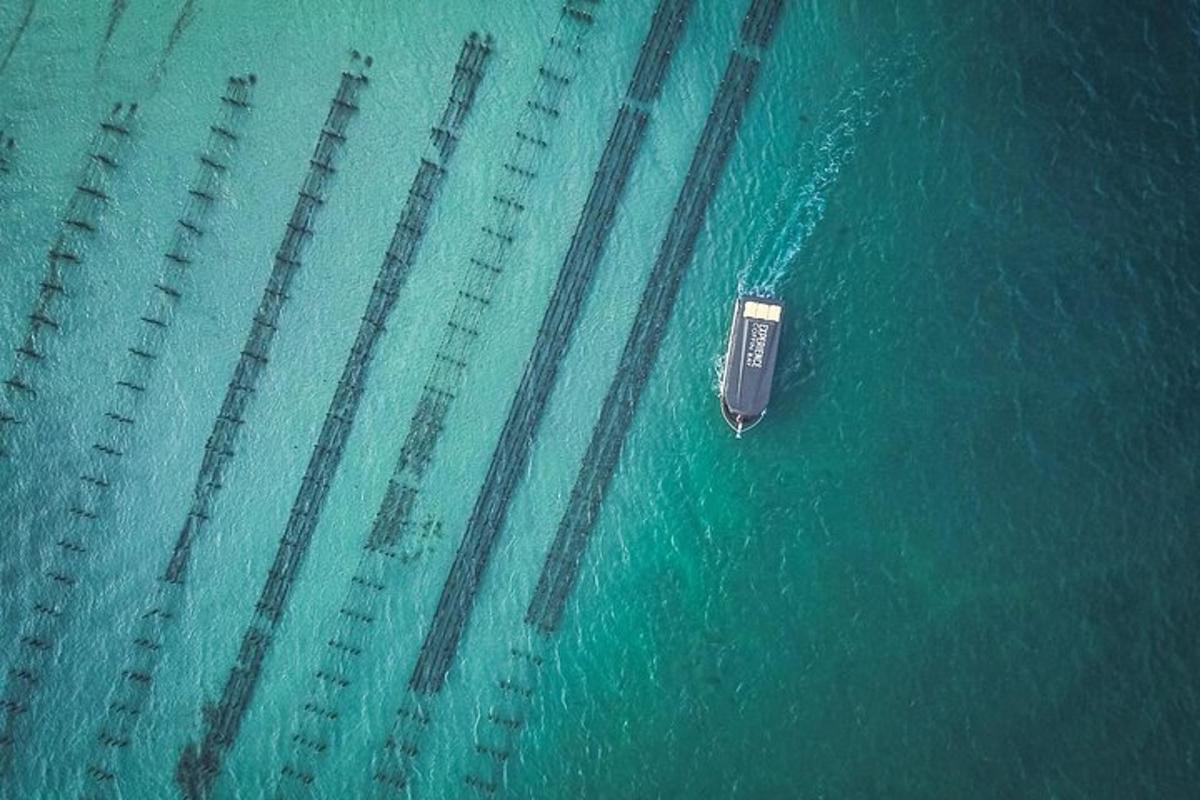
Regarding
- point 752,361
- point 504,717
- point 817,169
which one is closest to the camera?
point 752,361

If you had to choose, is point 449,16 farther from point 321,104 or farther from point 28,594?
point 28,594

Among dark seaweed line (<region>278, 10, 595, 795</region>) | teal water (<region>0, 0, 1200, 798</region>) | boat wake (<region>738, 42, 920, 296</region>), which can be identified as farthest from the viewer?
dark seaweed line (<region>278, 10, 595, 795</region>)

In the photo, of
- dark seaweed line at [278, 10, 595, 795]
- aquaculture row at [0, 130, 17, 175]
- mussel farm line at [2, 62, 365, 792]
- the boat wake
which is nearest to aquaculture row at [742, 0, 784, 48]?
the boat wake

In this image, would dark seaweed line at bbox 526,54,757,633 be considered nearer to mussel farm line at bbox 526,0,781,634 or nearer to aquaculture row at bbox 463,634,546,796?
mussel farm line at bbox 526,0,781,634

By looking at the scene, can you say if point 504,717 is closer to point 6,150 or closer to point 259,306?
point 259,306

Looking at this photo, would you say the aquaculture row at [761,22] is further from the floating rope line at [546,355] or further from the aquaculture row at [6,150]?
the aquaculture row at [6,150]

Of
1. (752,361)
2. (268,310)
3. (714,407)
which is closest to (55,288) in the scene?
(268,310)
